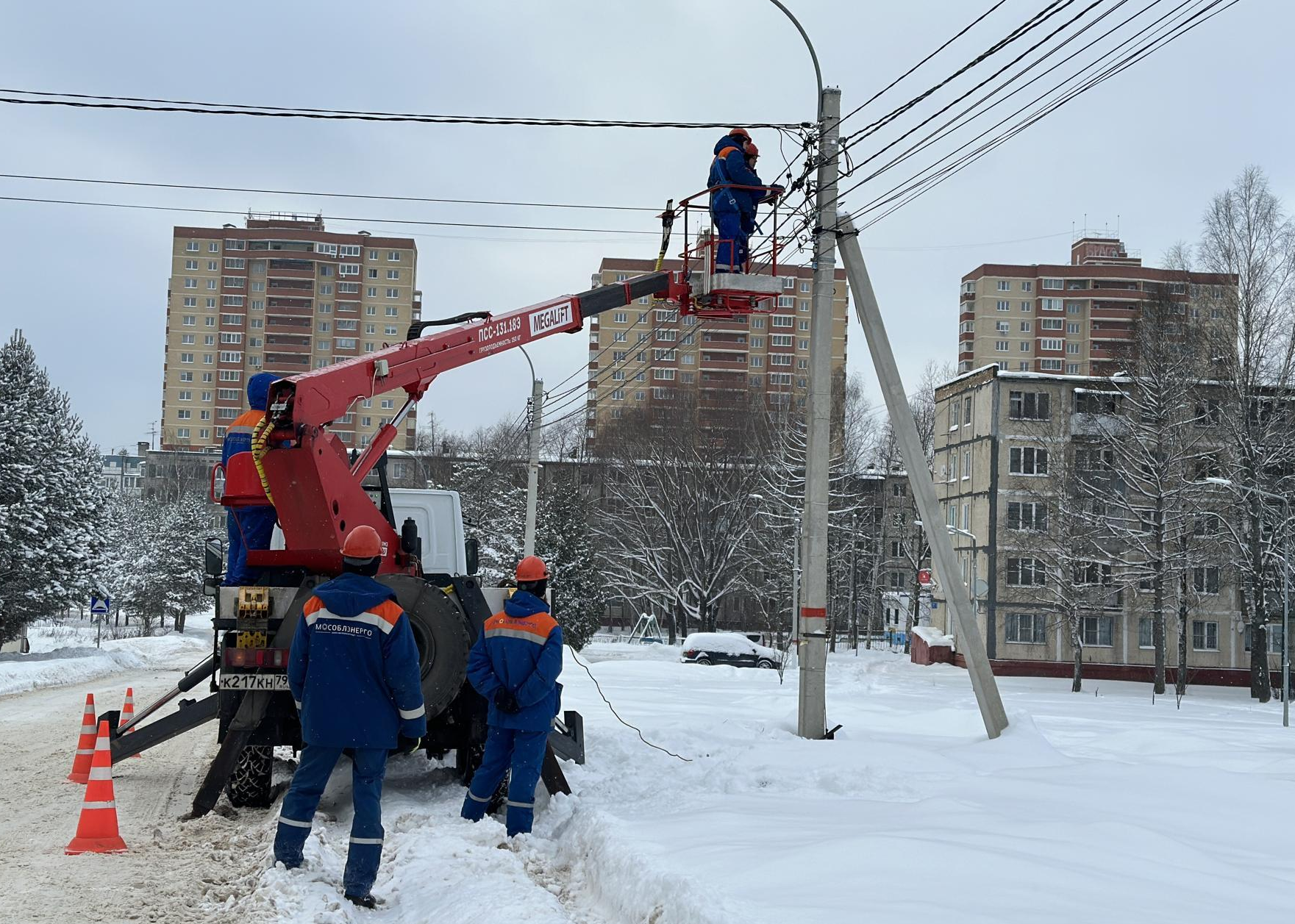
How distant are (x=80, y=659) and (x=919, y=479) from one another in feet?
90.2

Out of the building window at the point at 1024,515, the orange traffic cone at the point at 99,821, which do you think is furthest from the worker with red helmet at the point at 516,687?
the building window at the point at 1024,515

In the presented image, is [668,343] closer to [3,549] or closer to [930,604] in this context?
[930,604]

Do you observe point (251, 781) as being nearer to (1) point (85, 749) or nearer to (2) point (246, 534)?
(2) point (246, 534)

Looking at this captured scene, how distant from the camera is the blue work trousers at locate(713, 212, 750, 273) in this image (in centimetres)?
1284

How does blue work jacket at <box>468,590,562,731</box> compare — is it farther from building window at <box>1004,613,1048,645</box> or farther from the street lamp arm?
building window at <box>1004,613,1048,645</box>

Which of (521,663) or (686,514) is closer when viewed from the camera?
(521,663)

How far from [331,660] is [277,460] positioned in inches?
91.8

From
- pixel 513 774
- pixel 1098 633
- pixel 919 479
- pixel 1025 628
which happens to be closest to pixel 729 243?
pixel 919 479

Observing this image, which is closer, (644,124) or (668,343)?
(644,124)

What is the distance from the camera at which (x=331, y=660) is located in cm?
669

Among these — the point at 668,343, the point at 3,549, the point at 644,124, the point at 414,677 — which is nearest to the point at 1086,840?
the point at 414,677

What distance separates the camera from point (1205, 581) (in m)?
46.3

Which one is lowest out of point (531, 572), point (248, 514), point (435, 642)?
point (435, 642)

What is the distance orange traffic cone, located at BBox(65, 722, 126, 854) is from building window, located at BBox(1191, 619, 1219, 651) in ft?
170
